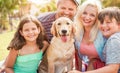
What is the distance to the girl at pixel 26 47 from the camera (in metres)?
3.78

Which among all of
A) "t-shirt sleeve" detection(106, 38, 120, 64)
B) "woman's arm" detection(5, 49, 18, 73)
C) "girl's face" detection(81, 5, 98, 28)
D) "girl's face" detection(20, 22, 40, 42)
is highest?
"girl's face" detection(81, 5, 98, 28)

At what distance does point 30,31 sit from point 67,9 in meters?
0.74

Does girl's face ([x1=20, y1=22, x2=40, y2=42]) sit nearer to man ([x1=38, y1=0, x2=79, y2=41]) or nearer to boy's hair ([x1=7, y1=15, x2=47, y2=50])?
boy's hair ([x1=7, y1=15, x2=47, y2=50])

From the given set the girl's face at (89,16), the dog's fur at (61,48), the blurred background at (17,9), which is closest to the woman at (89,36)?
the girl's face at (89,16)

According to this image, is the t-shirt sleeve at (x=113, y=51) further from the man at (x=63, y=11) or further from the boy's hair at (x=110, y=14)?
the man at (x=63, y=11)

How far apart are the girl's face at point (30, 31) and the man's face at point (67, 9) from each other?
572mm

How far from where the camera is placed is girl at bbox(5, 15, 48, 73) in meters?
3.78

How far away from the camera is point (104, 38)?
12.1 ft

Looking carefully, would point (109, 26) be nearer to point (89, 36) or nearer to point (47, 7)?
point (89, 36)

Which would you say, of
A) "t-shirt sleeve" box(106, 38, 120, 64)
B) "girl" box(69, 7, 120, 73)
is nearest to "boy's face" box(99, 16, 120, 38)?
"girl" box(69, 7, 120, 73)

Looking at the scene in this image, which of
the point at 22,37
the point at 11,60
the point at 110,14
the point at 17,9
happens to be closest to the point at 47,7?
the point at 17,9

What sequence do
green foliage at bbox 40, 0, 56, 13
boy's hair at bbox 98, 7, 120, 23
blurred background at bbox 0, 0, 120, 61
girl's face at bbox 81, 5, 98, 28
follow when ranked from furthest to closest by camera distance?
green foliage at bbox 40, 0, 56, 13, blurred background at bbox 0, 0, 120, 61, girl's face at bbox 81, 5, 98, 28, boy's hair at bbox 98, 7, 120, 23

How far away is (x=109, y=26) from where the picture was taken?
3480 mm

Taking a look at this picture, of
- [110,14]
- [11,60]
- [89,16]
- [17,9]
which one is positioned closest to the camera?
[110,14]
